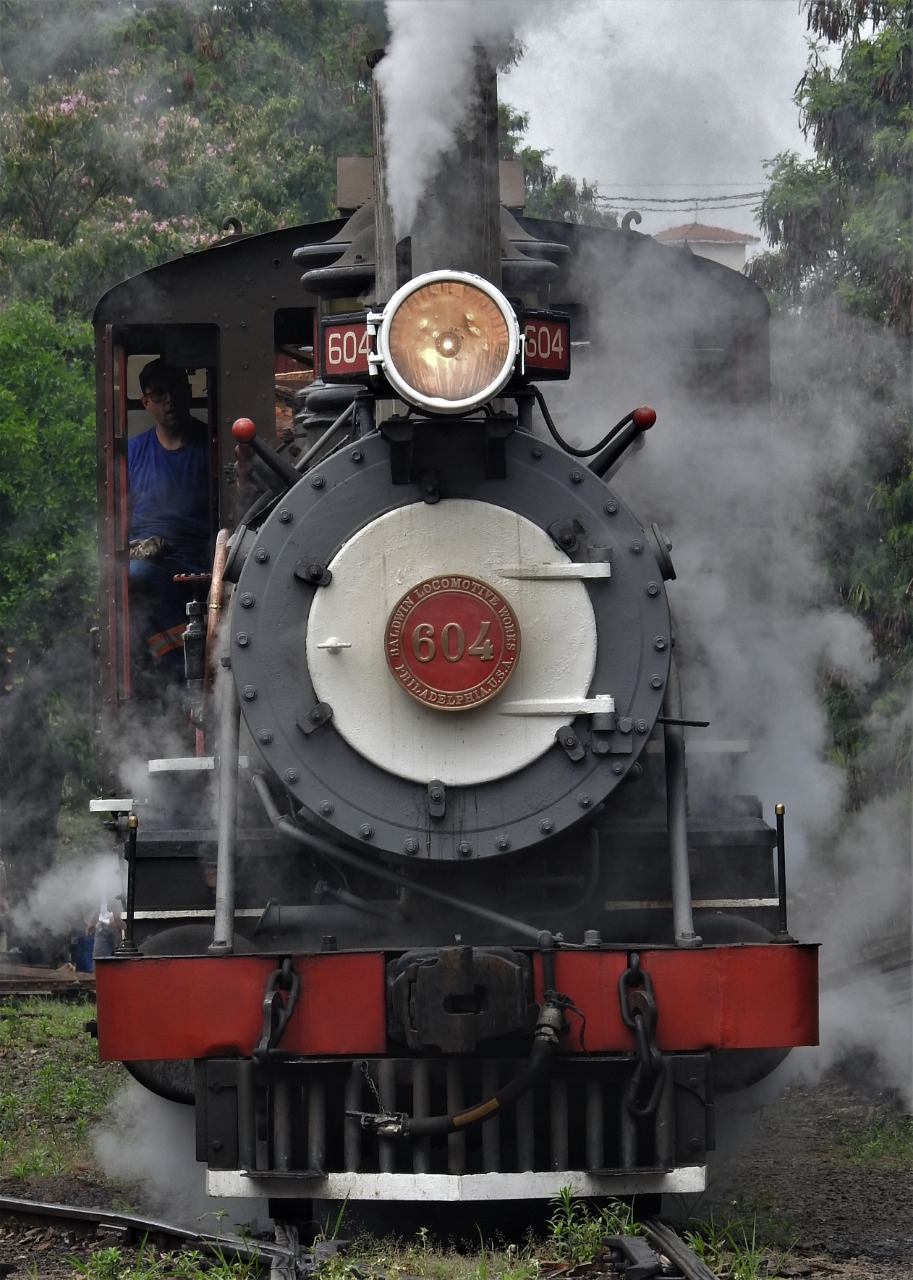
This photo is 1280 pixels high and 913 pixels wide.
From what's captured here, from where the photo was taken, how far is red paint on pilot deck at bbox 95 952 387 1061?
13.5 feet

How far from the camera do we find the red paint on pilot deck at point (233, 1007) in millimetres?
4113

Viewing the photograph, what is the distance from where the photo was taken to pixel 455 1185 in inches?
159

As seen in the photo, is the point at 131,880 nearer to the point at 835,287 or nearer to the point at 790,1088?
the point at 790,1088

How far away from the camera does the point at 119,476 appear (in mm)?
5641

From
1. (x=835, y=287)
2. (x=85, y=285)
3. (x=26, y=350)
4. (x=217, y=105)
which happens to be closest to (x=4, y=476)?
(x=26, y=350)

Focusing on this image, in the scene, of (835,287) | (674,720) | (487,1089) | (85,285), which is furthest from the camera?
(85,285)

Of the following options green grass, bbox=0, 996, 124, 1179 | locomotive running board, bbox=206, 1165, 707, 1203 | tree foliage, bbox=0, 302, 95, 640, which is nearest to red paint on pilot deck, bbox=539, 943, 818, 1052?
locomotive running board, bbox=206, 1165, 707, 1203

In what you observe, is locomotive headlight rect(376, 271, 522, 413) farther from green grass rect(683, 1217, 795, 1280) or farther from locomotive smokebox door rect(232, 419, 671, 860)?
green grass rect(683, 1217, 795, 1280)

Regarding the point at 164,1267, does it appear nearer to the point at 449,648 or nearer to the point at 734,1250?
the point at 734,1250

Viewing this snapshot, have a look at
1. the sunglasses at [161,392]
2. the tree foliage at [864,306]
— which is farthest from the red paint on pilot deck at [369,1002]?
the tree foliage at [864,306]

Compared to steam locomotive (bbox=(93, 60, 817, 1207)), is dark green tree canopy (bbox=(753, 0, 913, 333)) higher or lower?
higher

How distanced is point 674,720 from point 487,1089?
95cm

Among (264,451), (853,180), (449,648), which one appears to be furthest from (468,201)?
(853,180)

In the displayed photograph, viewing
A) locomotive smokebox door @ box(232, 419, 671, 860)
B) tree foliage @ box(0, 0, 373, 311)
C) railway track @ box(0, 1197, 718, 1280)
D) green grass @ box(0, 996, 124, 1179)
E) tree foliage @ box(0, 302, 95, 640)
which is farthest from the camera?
tree foliage @ box(0, 0, 373, 311)
